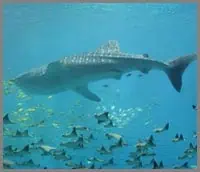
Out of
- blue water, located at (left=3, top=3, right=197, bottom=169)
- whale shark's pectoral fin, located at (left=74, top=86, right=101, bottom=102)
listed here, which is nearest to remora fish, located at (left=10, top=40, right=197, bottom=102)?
whale shark's pectoral fin, located at (left=74, top=86, right=101, bottom=102)

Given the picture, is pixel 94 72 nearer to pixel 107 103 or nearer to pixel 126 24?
pixel 107 103

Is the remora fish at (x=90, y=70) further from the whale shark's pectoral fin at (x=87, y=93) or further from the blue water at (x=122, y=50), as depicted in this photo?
the blue water at (x=122, y=50)

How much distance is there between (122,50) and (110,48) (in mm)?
201

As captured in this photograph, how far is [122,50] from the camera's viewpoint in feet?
20.1

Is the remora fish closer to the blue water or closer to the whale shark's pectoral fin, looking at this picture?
the whale shark's pectoral fin

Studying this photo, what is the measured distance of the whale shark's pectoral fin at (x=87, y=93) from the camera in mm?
6309

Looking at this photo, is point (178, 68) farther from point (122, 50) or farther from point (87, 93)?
point (87, 93)

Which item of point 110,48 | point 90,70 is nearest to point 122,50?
point 110,48

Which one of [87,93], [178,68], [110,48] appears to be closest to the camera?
[178,68]

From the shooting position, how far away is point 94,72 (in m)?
6.19

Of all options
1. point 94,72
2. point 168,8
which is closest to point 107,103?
point 94,72

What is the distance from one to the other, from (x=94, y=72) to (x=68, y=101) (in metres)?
0.74

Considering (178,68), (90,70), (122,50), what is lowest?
(178,68)

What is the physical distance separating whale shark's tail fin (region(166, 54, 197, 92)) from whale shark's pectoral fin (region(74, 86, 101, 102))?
1.26 m
